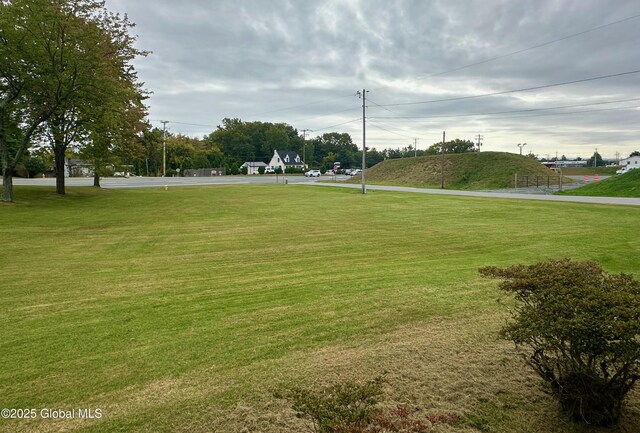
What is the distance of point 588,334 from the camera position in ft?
9.18

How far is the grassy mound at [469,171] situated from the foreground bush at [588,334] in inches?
1719

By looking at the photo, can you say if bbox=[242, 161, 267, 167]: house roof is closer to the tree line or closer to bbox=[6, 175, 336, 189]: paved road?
bbox=[6, 175, 336, 189]: paved road

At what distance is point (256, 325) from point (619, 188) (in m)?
35.8

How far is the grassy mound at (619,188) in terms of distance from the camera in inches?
1165

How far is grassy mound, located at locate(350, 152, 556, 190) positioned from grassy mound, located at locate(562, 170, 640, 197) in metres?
10.9

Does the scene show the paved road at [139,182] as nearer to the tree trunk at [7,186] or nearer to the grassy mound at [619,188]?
the tree trunk at [7,186]

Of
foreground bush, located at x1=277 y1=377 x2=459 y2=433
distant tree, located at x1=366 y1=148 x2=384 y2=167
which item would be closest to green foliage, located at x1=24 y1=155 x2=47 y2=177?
foreground bush, located at x1=277 y1=377 x2=459 y2=433

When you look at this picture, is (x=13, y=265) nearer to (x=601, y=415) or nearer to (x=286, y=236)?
(x=286, y=236)

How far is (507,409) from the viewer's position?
Answer: 11.3 feet

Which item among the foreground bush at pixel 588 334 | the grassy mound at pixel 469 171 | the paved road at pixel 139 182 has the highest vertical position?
the grassy mound at pixel 469 171

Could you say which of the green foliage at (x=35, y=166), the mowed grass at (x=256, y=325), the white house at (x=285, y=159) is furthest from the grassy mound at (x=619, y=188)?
the white house at (x=285, y=159)

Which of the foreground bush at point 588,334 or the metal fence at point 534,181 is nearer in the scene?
the foreground bush at point 588,334

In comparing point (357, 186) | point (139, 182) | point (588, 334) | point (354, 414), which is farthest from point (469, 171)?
point (354, 414)


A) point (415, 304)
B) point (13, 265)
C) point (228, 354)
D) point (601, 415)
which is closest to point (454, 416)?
point (601, 415)
